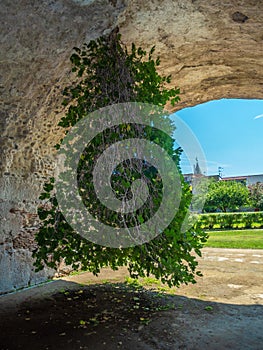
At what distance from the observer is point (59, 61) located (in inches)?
101

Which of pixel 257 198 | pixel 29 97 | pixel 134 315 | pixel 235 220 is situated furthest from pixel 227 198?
pixel 29 97

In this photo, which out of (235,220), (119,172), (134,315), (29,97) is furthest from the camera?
(235,220)

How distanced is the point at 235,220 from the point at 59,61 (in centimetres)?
1158

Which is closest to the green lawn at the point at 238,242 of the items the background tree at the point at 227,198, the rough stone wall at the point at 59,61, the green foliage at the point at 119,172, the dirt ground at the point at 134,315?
the dirt ground at the point at 134,315

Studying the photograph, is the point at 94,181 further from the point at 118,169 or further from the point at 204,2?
the point at 204,2

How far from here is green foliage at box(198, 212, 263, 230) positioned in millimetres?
12523

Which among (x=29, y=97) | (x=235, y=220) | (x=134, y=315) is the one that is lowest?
(x=134, y=315)

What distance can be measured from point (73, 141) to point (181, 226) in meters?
1.16

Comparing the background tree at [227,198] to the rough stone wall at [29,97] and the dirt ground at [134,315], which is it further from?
the rough stone wall at [29,97]

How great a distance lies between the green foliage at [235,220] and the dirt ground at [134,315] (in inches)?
361

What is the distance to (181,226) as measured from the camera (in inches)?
83.7

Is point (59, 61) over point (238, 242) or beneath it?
over

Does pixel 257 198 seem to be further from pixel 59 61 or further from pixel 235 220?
pixel 59 61

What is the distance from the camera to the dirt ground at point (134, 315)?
203 cm
